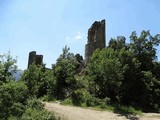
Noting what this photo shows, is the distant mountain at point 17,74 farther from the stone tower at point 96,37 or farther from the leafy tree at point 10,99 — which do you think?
the stone tower at point 96,37

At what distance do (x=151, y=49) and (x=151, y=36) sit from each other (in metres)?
1.45

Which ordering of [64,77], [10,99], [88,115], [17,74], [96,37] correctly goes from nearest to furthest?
[10,99], [88,115], [17,74], [64,77], [96,37]

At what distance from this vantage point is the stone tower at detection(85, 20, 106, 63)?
1591 inches

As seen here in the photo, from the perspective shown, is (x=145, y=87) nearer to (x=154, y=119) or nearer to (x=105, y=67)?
(x=105, y=67)

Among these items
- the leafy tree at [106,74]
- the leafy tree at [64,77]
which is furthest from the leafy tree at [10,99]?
the leafy tree at [64,77]

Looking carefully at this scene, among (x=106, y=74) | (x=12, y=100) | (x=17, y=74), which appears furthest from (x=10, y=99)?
(x=106, y=74)

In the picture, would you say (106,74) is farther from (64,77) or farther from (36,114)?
(36,114)

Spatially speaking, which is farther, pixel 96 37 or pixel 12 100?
pixel 96 37

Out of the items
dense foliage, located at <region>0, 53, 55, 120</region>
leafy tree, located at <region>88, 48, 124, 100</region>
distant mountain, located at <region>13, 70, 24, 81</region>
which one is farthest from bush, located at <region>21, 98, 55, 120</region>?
leafy tree, located at <region>88, 48, 124, 100</region>

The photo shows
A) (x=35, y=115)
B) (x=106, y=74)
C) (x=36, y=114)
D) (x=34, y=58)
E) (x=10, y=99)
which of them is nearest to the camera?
(x=10, y=99)

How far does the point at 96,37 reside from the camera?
134 feet

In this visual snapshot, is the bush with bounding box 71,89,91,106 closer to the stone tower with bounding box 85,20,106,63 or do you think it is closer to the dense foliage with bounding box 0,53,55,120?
the dense foliage with bounding box 0,53,55,120

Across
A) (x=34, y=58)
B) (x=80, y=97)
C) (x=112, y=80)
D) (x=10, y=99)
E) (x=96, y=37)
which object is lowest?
(x=10, y=99)

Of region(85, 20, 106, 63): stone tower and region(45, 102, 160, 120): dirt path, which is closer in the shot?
region(45, 102, 160, 120): dirt path
